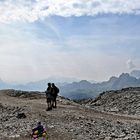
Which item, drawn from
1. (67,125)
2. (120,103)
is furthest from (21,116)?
(120,103)

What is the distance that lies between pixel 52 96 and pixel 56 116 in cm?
442

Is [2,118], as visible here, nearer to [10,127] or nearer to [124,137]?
[10,127]

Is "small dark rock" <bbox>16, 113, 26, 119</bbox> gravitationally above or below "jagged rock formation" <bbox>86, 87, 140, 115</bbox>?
below

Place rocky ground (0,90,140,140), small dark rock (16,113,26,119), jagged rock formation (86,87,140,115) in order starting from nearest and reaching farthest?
rocky ground (0,90,140,140)
small dark rock (16,113,26,119)
jagged rock formation (86,87,140,115)

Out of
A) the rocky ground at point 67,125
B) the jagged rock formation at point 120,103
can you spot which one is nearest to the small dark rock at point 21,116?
the rocky ground at point 67,125

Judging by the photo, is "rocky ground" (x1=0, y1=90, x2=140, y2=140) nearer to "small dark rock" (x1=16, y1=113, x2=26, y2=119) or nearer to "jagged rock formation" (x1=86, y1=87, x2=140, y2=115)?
"small dark rock" (x1=16, y1=113, x2=26, y2=119)

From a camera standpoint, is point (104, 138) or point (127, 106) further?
point (127, 106)

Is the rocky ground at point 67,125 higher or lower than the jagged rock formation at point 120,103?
lower

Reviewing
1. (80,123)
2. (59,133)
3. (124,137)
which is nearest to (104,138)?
(124,137)

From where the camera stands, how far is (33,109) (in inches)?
1681

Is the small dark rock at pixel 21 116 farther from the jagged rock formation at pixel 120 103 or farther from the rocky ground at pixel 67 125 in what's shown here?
the jagged rock formation at pixel 120 103

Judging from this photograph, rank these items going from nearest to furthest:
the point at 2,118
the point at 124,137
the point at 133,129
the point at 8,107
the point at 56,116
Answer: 1. the point at 124,137
2. the point at 133,129
3. the point at 56,116
4. the point at 2,118
5. the point at 8,107

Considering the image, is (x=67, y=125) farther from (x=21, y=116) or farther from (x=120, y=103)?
(x=120, y=103)

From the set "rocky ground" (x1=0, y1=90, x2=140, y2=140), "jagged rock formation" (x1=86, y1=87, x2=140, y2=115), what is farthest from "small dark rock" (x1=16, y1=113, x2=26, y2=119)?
"jagged rock formation" (x1=86, y1=87, x2=140, y2=115)
